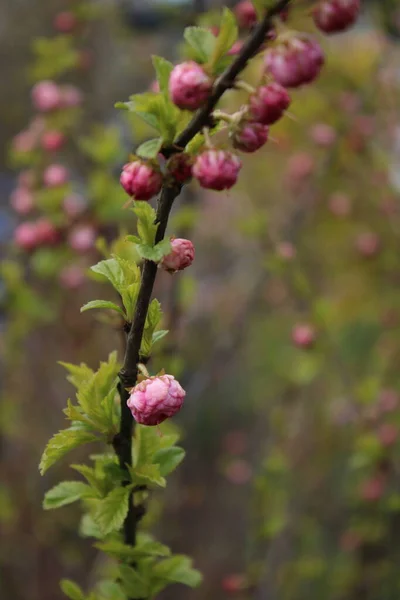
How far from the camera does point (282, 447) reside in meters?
1.62

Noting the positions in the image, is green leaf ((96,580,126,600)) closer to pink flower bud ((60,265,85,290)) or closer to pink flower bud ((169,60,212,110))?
pink flower bud ((169,60,212,110))

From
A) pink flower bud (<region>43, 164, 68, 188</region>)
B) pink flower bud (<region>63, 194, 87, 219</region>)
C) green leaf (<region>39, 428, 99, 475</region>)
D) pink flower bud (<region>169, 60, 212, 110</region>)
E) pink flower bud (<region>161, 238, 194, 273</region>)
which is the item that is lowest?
green leaf (<region>39, 428, 99, 475</region>)

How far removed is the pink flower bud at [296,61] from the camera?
1.69ft

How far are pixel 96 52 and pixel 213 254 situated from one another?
3.52 ft

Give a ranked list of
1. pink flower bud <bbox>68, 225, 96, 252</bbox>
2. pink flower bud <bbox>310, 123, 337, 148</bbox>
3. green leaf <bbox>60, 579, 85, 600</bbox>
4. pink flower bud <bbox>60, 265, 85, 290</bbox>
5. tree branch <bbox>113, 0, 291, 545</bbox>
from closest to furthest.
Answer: tree branch <bbox>113, 0, 291, 545</bbox> → green leaf <bbox>60, 579, 85, 600</bbox> → pink flower bud <bbox>68, 225, 96, 252</bbox> → pink flower bud <bbox>60, 265, 85, 290</bbox> → pink flower bud <bbox>310, 123, 337, 148</bbox>

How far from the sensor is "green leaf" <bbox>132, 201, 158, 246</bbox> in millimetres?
539

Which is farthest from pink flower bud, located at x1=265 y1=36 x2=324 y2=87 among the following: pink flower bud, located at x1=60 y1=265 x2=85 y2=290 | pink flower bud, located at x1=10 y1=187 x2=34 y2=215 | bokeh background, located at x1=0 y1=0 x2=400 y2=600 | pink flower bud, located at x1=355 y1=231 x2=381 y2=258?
Answer: pink flower bud, located at x1=355 y1=231 x2=381 y2=258

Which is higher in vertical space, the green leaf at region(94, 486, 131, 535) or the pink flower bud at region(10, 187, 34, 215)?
the pink flower bud at region(10, 187, 34, 215)

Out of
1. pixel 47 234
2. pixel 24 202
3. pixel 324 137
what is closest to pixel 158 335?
pixel 47 234

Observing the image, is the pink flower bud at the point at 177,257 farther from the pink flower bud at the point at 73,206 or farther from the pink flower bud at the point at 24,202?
the pink flower bud at the point at 24,202

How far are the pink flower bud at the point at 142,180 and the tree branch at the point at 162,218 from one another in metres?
0.01

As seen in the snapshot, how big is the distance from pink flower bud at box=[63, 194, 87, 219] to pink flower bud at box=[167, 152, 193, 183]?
2.86 feet

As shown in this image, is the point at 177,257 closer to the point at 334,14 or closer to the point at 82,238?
the point at 334,14

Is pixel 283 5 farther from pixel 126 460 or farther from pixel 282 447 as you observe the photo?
pixel 282 447
